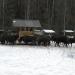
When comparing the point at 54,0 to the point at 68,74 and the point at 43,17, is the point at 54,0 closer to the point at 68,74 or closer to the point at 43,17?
the point at 43,17

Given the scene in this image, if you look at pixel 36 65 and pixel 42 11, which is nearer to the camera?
pixel 36 65

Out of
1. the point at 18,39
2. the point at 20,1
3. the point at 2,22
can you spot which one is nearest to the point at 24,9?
the point at 20,1

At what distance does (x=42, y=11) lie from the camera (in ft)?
201

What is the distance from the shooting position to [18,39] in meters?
24.9

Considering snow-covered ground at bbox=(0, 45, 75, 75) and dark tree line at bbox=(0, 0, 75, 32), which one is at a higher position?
dark tree line at bbox=(0, 0, 75, 32)

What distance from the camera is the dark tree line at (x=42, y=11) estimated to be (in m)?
58.1

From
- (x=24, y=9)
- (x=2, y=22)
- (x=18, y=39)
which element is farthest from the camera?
(x=24, y=9)

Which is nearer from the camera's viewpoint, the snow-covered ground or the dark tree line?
the snow-covered ground

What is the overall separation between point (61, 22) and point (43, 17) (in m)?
4.20

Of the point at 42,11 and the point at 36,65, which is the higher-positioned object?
the point at 42,11

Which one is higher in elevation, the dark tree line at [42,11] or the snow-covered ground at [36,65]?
the dark tree line at [42,11]

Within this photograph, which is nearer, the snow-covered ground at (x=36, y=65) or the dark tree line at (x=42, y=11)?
the snow-covered ground at (x=36, y=65)

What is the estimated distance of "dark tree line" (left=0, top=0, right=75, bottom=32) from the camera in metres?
58.1

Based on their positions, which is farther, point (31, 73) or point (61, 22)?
point (61, 22)
